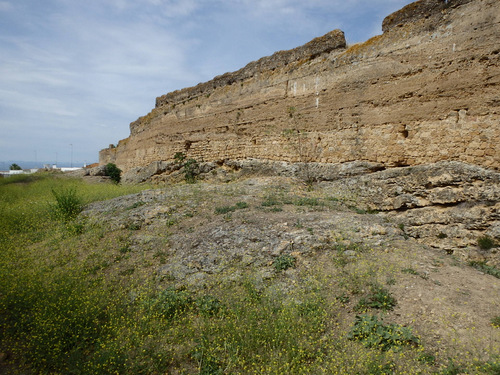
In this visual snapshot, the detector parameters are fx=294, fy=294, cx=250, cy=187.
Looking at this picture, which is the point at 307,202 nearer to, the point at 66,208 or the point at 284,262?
the point at 284,262

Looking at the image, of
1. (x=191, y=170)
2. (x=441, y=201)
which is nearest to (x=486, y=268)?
(x=441, y=201)

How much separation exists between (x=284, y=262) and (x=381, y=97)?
228 inches

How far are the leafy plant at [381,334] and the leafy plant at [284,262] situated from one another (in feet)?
5.13

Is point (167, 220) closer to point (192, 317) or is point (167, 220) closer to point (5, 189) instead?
point (192, 317)

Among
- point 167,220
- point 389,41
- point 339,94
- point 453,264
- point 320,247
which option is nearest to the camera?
point 453,264

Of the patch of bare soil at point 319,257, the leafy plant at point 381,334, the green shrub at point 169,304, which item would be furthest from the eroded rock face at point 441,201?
the green shrub at point 169,304

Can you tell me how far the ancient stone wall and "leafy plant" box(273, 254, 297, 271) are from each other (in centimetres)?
455

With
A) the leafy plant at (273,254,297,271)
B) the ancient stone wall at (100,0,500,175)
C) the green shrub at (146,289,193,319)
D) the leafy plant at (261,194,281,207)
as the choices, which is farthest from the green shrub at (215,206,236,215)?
the ancient stone wall at (100,0,500,175)

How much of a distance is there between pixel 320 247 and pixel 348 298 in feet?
4.39

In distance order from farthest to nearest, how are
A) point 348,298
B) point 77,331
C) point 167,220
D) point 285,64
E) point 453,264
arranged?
1. point 285,64
2. point 167,220
3. point 453,264
4. point 348,298
5. point 77,331

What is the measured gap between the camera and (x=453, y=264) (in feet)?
16.5

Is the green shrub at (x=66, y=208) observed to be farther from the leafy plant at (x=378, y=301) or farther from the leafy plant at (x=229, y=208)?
the leafy plant at (x=378, y=301)

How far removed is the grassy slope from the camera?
3201 millimetres

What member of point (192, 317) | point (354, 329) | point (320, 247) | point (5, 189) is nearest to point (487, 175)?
point (320, 247)
